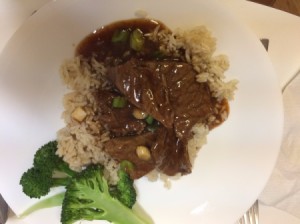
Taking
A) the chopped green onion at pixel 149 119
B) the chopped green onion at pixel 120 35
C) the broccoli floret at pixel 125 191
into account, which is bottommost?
the broccoli floret at pixel 125 191

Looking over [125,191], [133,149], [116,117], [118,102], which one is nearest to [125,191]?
[125,191]

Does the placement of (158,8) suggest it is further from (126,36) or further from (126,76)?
(126,76)

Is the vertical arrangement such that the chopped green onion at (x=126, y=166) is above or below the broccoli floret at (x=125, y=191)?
above

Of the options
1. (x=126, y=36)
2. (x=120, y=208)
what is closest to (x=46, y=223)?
(x=120, y=208)

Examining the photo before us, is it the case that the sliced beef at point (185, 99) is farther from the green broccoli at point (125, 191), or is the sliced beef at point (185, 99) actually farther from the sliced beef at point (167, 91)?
the green broccoli at point (125, 191)

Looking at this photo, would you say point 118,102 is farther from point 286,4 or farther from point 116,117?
point 286,4

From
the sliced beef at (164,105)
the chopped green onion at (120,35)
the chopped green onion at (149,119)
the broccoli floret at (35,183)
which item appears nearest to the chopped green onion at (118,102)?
the sliced beef at (164,105)

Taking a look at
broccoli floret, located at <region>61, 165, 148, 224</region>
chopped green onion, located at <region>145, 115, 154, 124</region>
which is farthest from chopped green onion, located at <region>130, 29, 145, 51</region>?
broccoli floret, located at <region>61, 165, 148, 224</region>
